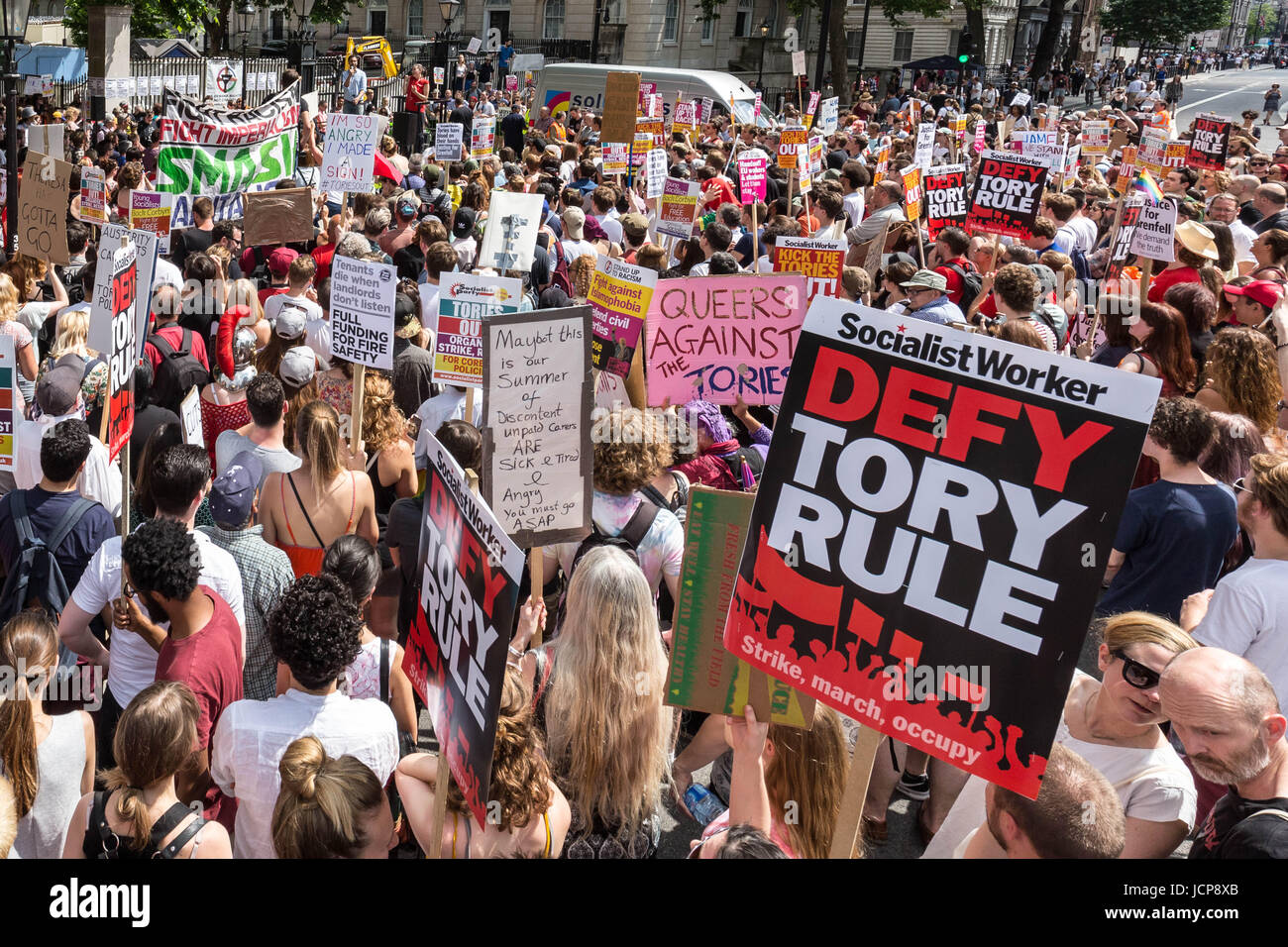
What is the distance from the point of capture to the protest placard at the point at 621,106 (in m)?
15.0

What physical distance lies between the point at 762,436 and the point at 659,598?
146 centimetres

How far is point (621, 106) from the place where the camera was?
15.0m

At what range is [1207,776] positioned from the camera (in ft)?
10.2

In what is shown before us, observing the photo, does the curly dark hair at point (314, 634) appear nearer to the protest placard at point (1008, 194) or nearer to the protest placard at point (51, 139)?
the protest placard at point (51, 139)

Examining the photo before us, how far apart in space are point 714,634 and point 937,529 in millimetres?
914

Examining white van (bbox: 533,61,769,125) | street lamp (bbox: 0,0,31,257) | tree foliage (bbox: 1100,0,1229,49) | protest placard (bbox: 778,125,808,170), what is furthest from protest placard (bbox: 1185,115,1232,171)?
tree foliage (bbox: 1100,0,1229,49)

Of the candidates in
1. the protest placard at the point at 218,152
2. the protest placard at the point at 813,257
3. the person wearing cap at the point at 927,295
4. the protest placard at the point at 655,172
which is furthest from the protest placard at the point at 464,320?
the protest placard at the point at 655,172

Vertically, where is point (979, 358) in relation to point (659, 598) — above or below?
above

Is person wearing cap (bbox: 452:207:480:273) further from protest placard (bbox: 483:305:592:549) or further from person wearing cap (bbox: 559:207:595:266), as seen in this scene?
protest placard (bbox: 483:305:592:549)

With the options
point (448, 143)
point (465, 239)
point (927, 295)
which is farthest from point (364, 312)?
point (448, 143)

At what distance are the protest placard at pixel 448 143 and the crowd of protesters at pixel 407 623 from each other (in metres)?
5.90

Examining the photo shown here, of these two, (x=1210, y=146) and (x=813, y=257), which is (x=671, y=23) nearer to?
(x=1210, y=146)

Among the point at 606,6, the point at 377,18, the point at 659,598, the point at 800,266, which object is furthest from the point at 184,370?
the point at 377,18
